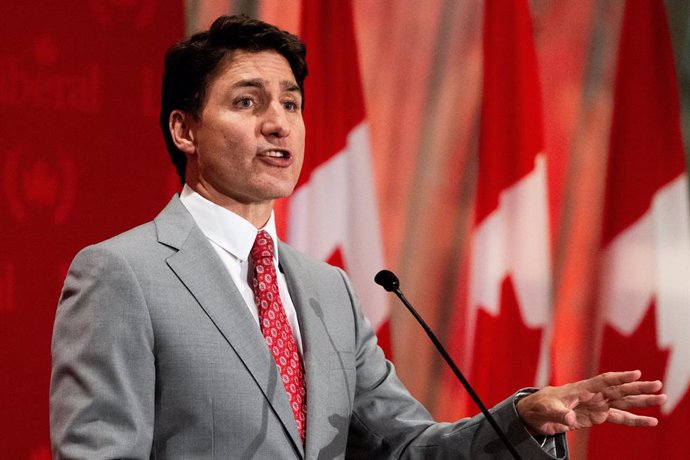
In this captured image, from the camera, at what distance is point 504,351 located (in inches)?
116

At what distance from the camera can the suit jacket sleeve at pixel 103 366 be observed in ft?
4.99

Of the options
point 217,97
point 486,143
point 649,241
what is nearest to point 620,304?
point 649,241

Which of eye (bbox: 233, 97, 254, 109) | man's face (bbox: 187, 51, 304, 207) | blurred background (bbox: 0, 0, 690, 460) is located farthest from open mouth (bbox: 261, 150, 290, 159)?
blurred background (bbox: 0, 0, 690, 460)

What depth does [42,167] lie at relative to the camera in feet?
8.02

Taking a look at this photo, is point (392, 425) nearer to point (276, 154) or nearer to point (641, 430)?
point (276, 154)

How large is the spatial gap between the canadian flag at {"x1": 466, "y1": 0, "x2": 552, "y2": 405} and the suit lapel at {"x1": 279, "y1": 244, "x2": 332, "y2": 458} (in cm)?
114

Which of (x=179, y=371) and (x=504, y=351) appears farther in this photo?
(x=504, y=351)

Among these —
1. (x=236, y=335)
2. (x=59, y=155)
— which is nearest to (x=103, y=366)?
(x=236, y=335)

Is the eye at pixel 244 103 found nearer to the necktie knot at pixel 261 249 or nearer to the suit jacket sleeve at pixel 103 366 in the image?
the necktie knot at pixel 261 249

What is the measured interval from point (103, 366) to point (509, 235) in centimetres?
171

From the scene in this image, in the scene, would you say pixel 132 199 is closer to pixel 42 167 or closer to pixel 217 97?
pixel 42 167

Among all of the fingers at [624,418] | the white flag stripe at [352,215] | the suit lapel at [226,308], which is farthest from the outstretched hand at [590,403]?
the white flag stripe at [352,215]

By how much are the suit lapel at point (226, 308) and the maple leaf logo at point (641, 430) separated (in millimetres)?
1614

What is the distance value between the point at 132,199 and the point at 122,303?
1.03m
